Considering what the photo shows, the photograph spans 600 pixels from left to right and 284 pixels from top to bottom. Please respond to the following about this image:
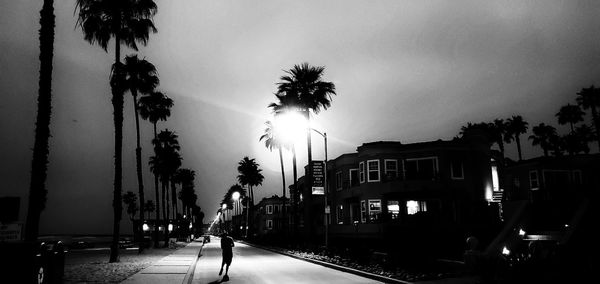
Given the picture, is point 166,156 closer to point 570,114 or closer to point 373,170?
point 373,170

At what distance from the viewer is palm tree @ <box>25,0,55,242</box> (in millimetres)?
14625

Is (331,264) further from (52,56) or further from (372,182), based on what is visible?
(372,182)

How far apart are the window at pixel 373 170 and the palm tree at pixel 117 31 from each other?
2202 centimetres

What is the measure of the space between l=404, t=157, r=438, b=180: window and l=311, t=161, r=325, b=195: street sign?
1226cm

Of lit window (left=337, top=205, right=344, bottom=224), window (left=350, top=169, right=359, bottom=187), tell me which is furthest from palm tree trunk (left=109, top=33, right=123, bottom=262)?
lit window (left=337, top=205, right=344, bottom=224)

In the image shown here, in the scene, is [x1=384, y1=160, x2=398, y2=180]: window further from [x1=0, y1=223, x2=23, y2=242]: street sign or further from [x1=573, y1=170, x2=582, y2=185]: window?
[x1=0, y1=223, x2=23, y2=242]: street sign

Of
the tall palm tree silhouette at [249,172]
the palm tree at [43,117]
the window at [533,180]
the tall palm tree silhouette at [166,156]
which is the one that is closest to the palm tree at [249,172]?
the tall palm tree silhouette at [249,172]

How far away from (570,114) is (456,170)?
165ft

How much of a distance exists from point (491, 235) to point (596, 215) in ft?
31.4

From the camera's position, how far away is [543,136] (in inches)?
3428

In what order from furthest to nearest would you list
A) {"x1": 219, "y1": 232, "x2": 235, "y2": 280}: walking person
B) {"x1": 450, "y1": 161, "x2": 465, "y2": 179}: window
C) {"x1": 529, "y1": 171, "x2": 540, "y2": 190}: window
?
{"x1": 529, "y1": 171, "x2": 540, "y2": 190}: window < {"x1": 450, "y1": 161, "x2": 465, "y2": 179}: window < {"x1": 219, "y1": 232, "x2": 235, "y2": 280}: walking person

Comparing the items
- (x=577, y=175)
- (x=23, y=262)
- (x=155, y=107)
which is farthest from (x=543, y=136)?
(x=23, y=262)

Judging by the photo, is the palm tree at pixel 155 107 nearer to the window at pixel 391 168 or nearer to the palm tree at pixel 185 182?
the window at pixel 391 168

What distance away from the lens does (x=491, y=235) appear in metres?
30.8
